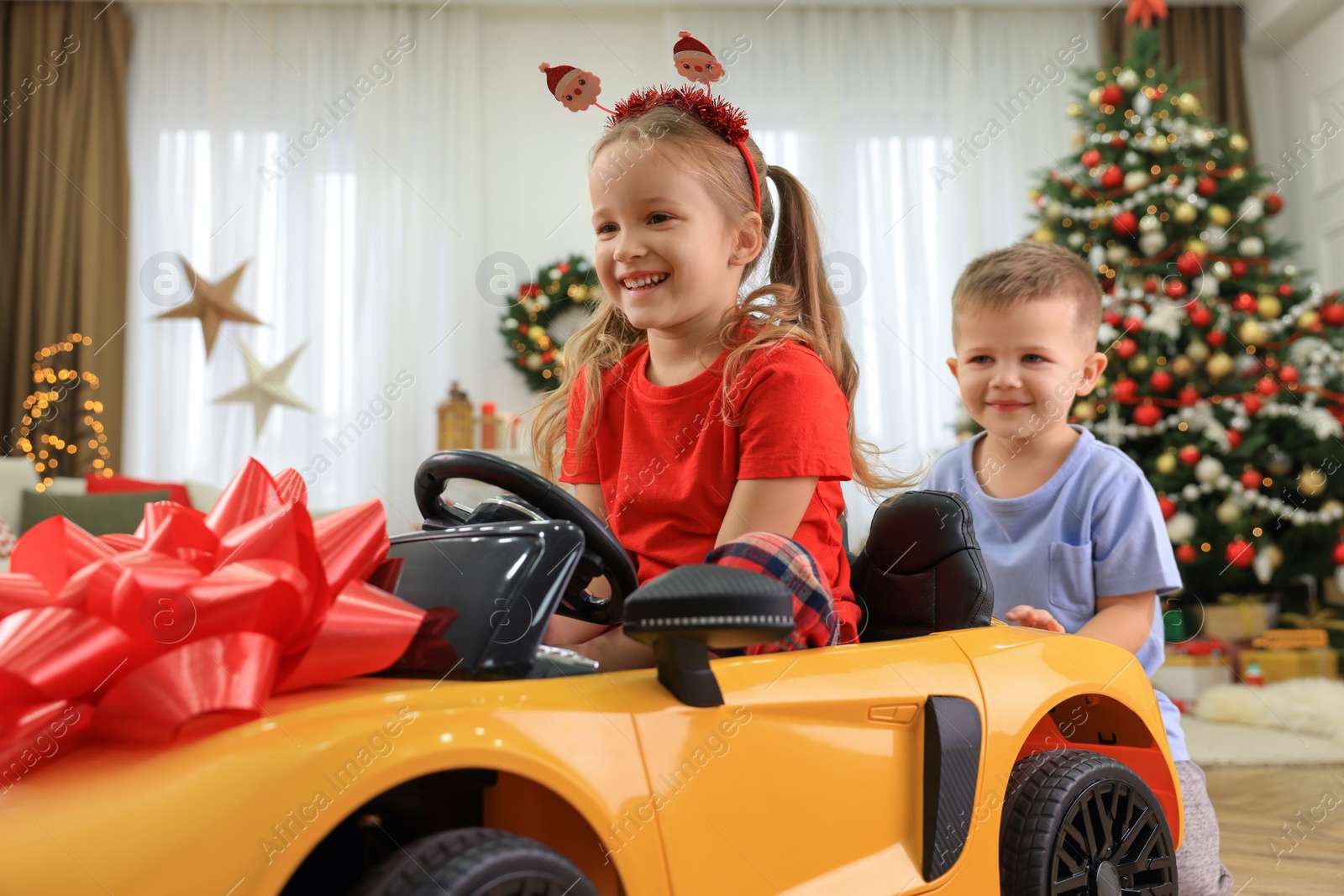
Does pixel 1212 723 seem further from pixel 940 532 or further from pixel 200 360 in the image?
pixel 200 360

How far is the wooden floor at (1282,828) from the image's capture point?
5.31ft

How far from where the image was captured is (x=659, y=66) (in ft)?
19.6

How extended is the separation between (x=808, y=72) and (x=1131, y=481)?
4897 mm

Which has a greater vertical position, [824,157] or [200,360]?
[824,157]

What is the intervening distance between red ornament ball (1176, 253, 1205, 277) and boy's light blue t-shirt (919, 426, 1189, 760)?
3114 mm

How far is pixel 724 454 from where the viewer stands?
1.27m

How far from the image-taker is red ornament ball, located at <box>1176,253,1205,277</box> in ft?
14.0

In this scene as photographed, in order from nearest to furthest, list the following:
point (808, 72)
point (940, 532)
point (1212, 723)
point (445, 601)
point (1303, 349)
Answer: point (445, 601) < point (940, 532) < point (1212, 723) < point (1303, 349) < point (808, 72)

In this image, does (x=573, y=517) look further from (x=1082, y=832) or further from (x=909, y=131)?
(x=909, y=131)

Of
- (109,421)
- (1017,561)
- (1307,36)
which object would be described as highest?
(1307,36)

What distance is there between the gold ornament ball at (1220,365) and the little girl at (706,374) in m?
3.23

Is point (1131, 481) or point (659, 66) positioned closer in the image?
point (1131, 481)

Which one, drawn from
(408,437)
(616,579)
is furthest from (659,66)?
(616,579)

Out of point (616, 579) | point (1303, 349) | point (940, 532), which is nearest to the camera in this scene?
point (616, 579)
